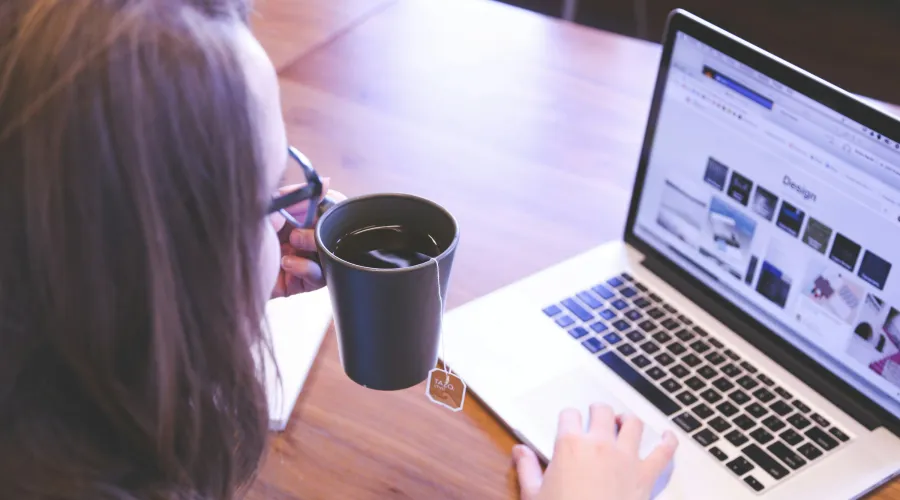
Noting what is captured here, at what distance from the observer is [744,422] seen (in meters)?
0.72

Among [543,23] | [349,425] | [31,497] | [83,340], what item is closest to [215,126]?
[83,340]

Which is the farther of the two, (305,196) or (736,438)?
(736,438)

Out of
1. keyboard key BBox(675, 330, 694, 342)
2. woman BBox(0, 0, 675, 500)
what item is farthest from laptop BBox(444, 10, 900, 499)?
woman BBox(0, 0, 675, 500)

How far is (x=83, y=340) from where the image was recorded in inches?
18.3

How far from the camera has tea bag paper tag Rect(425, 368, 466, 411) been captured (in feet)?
2.36

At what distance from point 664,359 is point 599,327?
0.24 ft

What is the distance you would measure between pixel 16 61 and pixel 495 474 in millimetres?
477

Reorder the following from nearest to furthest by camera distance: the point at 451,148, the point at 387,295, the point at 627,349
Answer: the point at 387,295 → the point at 627,349 → the point at 451,148

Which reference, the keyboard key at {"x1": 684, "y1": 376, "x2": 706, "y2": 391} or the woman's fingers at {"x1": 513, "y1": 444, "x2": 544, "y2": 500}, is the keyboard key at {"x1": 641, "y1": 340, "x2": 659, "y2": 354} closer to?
the keyboard key at {"x1": 684, "y1": 376, "x2": 706, "y2": 391}

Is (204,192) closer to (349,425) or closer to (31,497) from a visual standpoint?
(31,497)

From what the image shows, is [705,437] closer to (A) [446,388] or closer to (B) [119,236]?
(A) [446,388]

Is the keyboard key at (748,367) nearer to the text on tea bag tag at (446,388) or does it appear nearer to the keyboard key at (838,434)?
the keyboard key at (838,434)

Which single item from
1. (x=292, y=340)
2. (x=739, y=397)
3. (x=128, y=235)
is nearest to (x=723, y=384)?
(x=739, y=397)

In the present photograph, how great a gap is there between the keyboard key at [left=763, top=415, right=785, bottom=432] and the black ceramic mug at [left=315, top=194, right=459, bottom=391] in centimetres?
30
